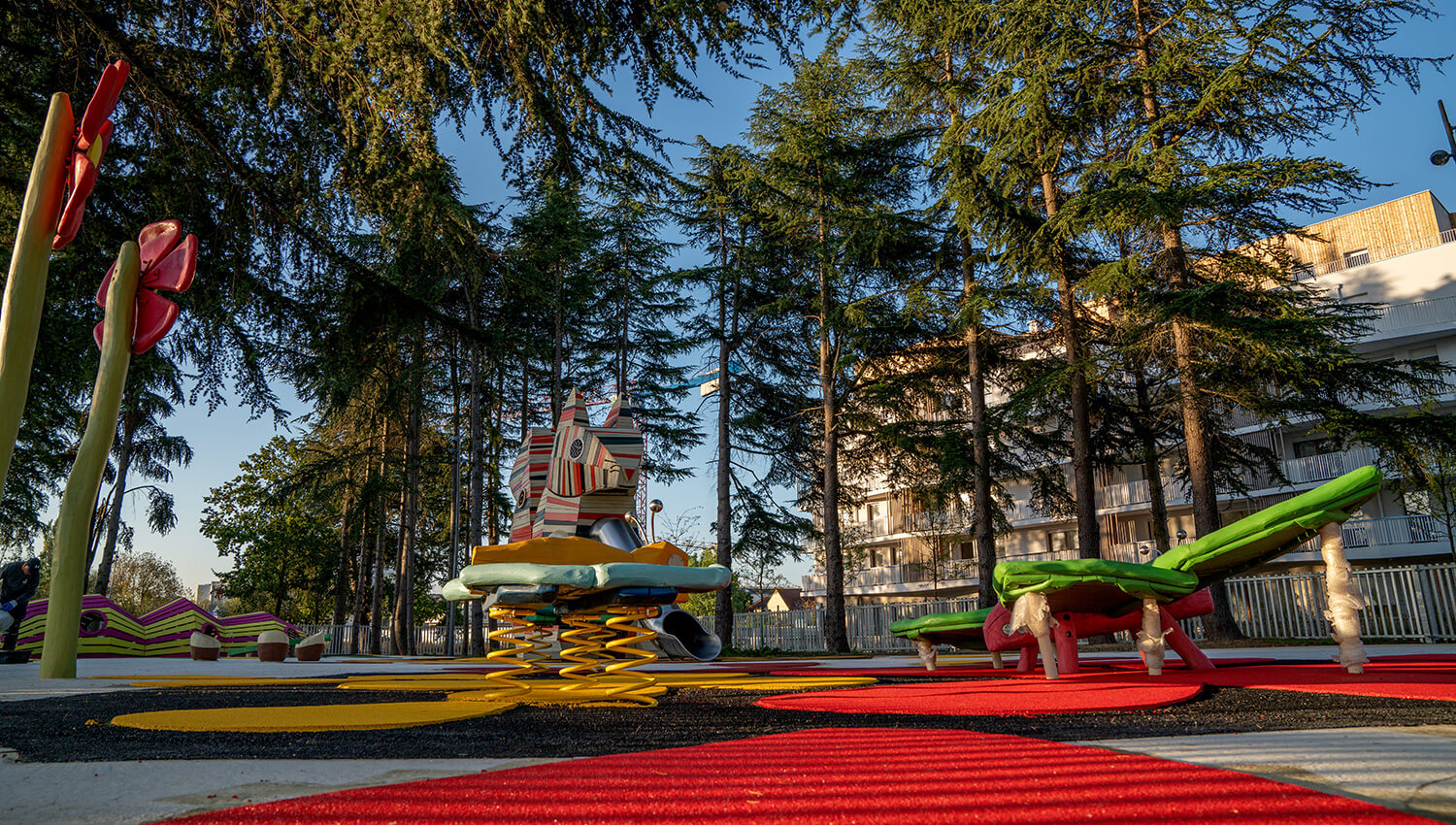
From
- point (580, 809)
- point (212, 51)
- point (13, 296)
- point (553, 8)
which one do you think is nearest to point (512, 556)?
point (13, 296)

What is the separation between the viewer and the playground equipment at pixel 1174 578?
5.17 metres

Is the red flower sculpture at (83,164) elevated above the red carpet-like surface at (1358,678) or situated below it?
above

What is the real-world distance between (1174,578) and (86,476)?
924 centimetres

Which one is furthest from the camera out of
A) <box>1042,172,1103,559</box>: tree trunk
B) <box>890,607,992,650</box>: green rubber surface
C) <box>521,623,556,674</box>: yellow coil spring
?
<box>1042,172,1103,559</box>: tree trunk

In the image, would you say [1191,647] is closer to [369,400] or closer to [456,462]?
[456,462]

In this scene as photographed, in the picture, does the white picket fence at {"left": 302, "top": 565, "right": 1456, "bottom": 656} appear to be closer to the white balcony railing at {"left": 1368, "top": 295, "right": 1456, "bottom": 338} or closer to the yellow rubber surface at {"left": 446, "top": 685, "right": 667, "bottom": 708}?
the yellow rubber surface at {"left": 446, "top": 685, "right": 667, "bottom": 708}

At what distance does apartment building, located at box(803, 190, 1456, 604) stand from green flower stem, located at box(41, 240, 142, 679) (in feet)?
51.9

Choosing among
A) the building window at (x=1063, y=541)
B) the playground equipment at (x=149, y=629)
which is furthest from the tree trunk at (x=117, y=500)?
the building window at (x=1063, y=541)

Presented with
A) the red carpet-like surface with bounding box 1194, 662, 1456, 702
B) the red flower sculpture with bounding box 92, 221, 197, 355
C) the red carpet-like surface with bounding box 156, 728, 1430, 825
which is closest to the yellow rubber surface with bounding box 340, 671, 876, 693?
the red carpet-like surface with bounding box 1194, 662, 1456, 702

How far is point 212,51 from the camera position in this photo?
22.4 ft

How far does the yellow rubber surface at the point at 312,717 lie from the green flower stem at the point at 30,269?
1508 millimetres

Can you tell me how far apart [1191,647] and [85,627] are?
1942 centimetres

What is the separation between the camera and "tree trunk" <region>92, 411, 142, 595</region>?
68.2 ft

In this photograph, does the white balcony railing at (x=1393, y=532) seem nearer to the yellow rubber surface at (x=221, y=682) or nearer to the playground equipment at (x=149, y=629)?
the yellow rubber surface at (x=221, y=682)
